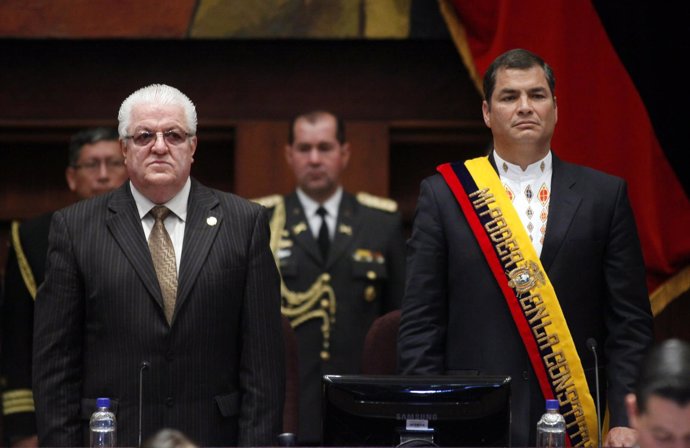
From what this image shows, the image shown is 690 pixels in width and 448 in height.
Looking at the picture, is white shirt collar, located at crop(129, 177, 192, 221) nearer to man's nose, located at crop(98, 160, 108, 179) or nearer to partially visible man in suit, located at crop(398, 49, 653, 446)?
partially visible man in suit, located at crop(398, 49, 653, 446)

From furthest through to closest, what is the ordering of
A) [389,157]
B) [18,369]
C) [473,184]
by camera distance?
[389,157]
[18,369]
[473,184]

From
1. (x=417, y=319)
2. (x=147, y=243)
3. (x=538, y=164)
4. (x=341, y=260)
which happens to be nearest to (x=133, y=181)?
(x=147, y=243)

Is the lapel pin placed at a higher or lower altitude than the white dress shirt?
higher

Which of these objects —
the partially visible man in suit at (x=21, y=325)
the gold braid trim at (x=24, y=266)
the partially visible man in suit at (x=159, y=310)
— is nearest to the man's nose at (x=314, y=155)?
the partially visible man in suit at (x=21, y=325)

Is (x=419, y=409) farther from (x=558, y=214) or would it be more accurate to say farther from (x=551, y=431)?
(x=558, y=214)

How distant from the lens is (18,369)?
4711 millimetres

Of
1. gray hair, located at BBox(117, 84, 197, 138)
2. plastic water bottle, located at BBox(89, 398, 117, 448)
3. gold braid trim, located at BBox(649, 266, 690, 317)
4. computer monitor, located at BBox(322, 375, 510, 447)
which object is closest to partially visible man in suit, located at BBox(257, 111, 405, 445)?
gold braid trim, located at BBox(649, 266, 690, 317)

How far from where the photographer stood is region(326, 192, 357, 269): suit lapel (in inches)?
210

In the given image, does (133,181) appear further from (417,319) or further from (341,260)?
(341,260)

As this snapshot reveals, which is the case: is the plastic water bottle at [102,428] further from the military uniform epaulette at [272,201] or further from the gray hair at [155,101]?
the military uniform epaulette at [272,201]

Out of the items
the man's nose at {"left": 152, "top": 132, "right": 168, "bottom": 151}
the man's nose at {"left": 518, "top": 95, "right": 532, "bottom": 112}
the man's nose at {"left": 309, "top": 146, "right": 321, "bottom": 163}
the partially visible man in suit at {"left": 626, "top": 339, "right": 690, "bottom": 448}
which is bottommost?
the partially visible man in suit at {"left": 626, "top": 339, "right": 690, "bottom": 448}

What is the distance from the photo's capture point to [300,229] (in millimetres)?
5371

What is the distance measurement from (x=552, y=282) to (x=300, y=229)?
165cm

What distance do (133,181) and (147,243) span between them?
0.63ft
